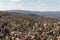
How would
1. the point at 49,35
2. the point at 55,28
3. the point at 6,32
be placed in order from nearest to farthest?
the point at 49,35, the point at 55,28, the point at 6,32

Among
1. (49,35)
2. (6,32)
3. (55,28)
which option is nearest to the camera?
(49,35)

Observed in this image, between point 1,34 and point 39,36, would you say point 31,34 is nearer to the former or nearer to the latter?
point 39,36

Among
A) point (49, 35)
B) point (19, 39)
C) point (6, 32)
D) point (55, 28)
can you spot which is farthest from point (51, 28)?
point (6, 32)

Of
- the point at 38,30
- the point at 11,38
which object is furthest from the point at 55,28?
the point at 11,38

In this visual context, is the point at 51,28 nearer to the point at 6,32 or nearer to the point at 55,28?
the point at 55,28

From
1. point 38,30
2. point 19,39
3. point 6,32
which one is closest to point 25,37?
point 19,39

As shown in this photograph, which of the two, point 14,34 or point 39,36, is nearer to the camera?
point 39,36

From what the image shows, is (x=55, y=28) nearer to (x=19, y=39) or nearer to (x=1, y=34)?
(x=19, y=39)

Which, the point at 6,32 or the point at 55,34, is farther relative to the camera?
the point at 6,32
